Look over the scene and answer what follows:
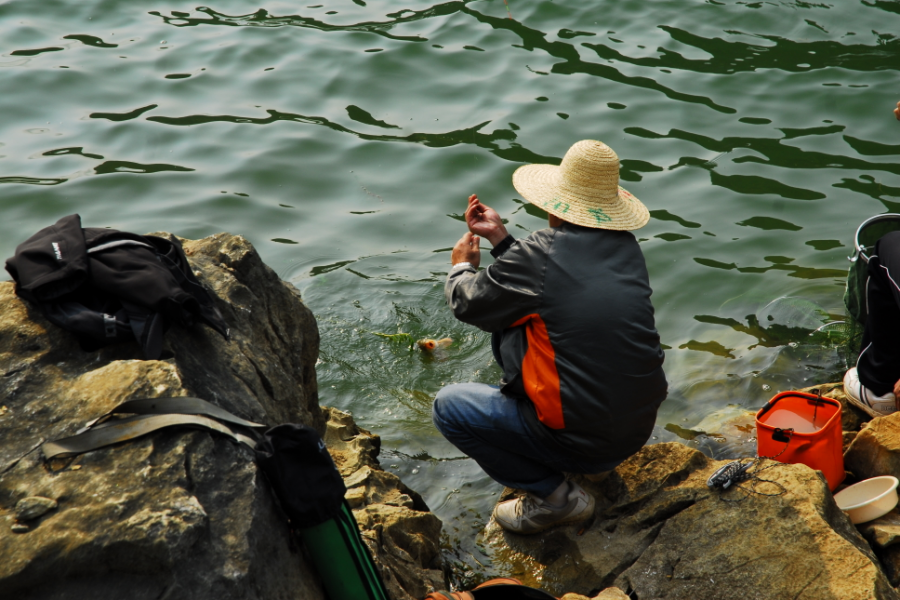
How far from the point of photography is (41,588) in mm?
2057

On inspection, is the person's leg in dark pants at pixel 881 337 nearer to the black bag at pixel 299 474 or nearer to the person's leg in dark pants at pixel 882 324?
the person's leg in dark pants at pixel 882 324

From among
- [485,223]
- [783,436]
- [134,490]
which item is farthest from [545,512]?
[134,490]

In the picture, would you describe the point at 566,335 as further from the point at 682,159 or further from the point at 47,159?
the point at 47,159

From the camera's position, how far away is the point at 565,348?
11.2 ft

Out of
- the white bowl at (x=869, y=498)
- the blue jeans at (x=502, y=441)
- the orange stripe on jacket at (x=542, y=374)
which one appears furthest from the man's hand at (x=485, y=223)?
the white bowl at (x=869, y=498)

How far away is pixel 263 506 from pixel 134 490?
0.38m

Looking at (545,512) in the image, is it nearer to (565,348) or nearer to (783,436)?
(565,348)

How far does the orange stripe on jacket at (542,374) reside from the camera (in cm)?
345

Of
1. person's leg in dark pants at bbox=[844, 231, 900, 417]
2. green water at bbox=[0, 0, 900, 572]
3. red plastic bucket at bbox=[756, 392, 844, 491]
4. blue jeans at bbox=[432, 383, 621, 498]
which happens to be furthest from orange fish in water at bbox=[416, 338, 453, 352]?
person's leg in dark pants at bbox=[844, 231, 900, 417]

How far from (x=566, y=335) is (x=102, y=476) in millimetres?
1944

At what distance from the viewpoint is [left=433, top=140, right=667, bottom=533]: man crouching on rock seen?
3404 millimetres

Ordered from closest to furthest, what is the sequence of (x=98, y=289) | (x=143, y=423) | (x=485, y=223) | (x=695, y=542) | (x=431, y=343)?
(x=143, y=423) → (x=98, y=289) → (x=695, y=542) → (x=485, y=223) → (x=431, y=343)

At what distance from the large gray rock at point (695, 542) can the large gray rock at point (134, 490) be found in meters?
0.84

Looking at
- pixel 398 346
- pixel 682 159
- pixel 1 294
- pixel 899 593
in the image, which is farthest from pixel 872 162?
pixel 1 294
